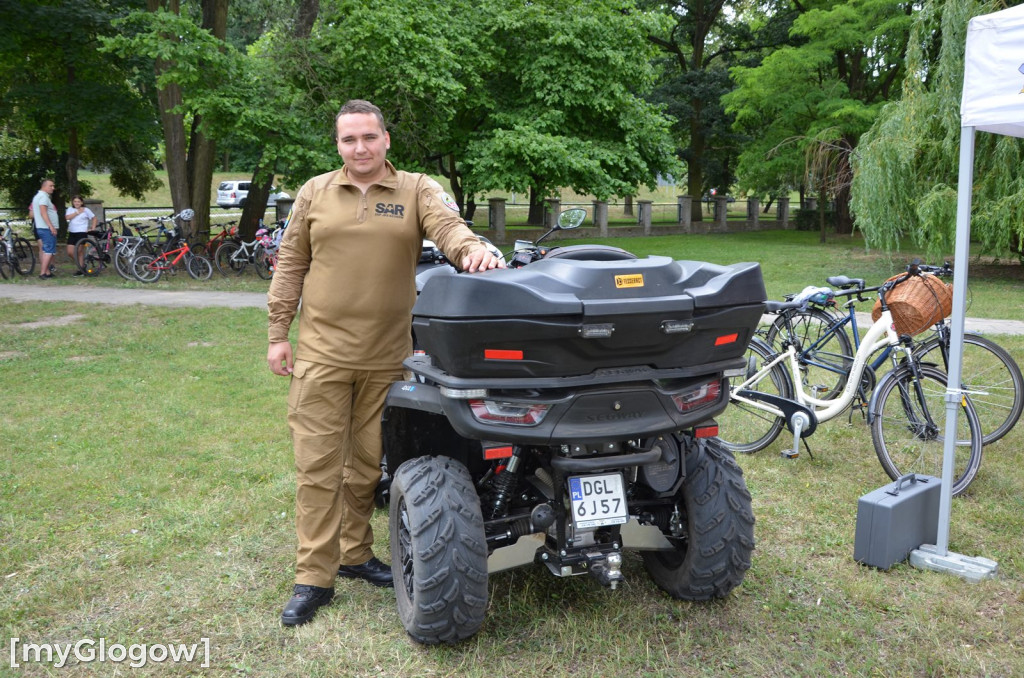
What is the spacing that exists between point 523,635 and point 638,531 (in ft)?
2.04

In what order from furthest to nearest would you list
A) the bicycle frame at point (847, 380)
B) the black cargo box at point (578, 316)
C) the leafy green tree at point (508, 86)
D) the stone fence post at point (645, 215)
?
the stone fence post at point (645, 215), the leafy green tree at point (508, 86), the bicycle frame at point (847, 380), the black cargo box at point (578, 316)

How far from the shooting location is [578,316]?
2.94m

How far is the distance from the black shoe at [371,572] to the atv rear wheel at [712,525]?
130 cm

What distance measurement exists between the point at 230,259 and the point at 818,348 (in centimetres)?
1396

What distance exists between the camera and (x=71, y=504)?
16.5ft

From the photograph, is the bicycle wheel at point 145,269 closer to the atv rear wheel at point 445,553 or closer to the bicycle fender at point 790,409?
the bicycle fender at point 790,409

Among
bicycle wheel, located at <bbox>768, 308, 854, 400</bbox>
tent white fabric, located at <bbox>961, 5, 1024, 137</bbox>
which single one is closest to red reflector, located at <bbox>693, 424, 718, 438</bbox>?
tent white fabric, located at <bbox>961, 5, 1024, 137</bbox>

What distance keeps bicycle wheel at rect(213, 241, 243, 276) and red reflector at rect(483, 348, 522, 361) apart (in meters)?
15.4

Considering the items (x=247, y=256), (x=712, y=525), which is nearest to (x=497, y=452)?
(x=712, y=525)

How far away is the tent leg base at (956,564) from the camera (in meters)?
4.07

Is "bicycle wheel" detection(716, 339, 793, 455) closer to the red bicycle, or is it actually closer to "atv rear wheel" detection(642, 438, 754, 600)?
"atv rear wheel" detection(642, 438, 754, 600)

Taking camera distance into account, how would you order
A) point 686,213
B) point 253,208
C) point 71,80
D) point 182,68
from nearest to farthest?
point 182,68, point 253,208, point 71,80, point 686,213

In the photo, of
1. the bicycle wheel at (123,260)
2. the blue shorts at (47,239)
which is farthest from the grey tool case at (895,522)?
the blue shorts at (47,239)

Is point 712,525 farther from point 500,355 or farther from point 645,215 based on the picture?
point 645,215
